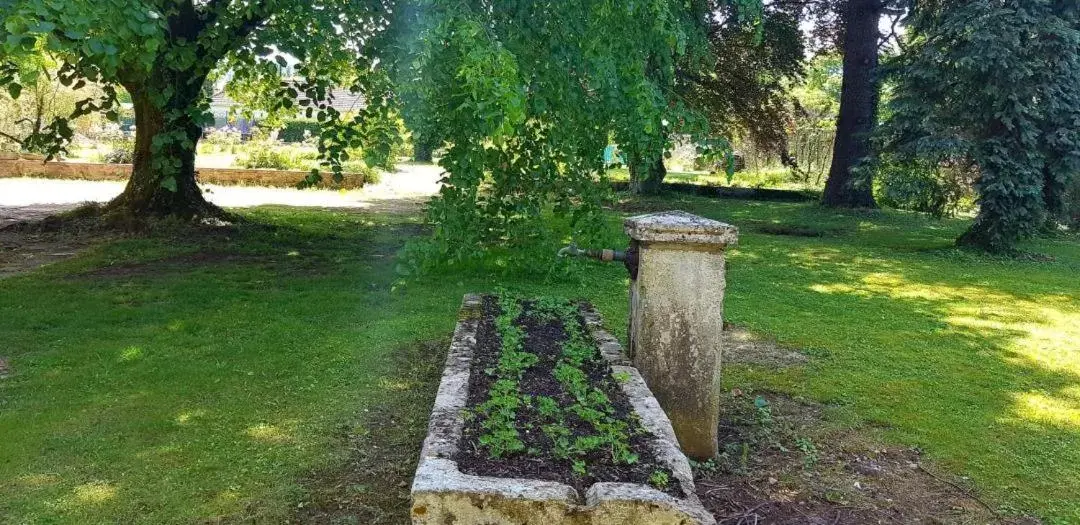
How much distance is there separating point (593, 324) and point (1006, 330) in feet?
14.0

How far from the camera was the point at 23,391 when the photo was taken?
4383 mm

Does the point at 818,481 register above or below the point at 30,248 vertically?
below

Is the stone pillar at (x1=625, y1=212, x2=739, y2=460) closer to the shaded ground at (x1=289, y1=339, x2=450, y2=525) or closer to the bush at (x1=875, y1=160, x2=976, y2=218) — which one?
the shaded ground at (x1=289, y1=339, x2=450, y2=525)

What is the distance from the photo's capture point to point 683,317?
12.3 ft

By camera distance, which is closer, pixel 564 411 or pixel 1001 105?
pixel 564 411

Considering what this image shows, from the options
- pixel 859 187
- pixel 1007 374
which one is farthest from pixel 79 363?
pixel 859 187

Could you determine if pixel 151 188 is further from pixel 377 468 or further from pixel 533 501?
pixel 533 501

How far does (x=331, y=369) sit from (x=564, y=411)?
2.20 metres

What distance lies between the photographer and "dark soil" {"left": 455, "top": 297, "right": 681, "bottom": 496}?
266 centimetres

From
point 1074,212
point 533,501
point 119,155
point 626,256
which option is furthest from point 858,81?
point 119,155

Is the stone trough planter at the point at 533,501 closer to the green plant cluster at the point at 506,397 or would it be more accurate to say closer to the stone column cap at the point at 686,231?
the green plant cluster at the point at 506,397

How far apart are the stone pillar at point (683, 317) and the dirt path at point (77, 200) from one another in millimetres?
6709

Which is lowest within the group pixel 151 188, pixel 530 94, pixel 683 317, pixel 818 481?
pixel 818 481

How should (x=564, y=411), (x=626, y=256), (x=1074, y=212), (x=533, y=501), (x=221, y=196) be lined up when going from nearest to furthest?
1. (x=533, y=501)
2. (x=564, y=411)
3. (x=626, y=256)
4. (x=1074, y=212)
5. (x=221, y=196)
